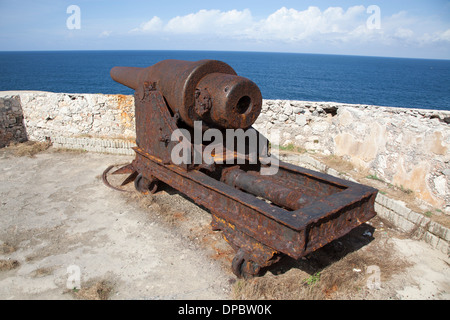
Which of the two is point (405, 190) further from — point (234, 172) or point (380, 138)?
point (234, 172)

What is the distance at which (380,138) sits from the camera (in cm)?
571

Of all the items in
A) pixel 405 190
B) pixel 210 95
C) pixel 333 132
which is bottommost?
pixel 405 190

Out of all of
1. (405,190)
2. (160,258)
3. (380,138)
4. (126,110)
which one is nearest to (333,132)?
(380,138)

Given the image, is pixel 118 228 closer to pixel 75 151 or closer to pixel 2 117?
pixel 75 151

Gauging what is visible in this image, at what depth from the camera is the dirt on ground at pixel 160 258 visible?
3359mm

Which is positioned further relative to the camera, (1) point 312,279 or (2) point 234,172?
(2) point 234,172

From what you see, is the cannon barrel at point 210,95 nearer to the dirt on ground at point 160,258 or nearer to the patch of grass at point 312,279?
the dirt on ground at point 160,258

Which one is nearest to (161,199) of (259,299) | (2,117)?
(259,299)

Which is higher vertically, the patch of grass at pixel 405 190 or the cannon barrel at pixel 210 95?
the cannon barrel at pixel 210 95

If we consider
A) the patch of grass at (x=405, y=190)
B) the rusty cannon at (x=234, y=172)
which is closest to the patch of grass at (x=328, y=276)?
the rusty cannon at (x=234, y=172)

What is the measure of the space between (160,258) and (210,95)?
2.07 metres

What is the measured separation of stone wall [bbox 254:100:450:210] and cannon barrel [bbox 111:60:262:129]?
2613 millimetres

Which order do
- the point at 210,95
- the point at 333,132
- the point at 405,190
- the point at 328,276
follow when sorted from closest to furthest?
the point at 328,276 < the point at 210,95 < the point at 405,190 < the point at 333,132

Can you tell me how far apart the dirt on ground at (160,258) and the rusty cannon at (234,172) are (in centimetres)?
43
